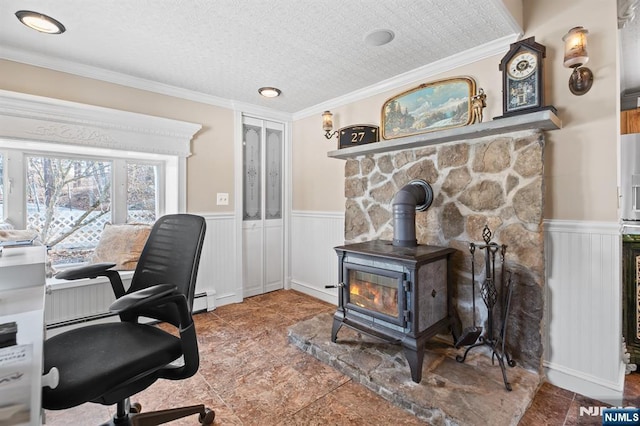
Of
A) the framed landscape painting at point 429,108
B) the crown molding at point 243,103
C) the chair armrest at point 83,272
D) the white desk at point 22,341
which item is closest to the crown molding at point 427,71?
the crown molding at point 243,103

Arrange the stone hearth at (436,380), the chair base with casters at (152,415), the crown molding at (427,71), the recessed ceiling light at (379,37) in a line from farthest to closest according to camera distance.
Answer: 1. the crown molding at (427,71)
2. the recessed ceiling light at (379,37)
3. the stone hearth at (436,380)
4. the chair base with casters at (152,415)

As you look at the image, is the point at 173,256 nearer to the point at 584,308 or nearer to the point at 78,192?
the point at 78,192

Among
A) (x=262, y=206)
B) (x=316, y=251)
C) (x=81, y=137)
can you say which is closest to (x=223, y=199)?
(x=262, y=206)

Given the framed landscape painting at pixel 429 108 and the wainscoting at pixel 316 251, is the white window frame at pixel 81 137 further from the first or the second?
the framed landscape painting at pixel 429 108

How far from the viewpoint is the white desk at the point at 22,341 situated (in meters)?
0.51

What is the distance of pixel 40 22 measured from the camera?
187 centimetres

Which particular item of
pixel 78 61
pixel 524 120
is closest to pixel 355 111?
pixel 524 120

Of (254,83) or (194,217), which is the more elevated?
(254,83)

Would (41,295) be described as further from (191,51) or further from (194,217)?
(191,51)

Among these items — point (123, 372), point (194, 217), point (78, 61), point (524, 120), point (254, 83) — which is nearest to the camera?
point (123, 372)

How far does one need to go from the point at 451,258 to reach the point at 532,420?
1.00 m

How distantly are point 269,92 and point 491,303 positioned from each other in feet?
8.76

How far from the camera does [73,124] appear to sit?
244 cm

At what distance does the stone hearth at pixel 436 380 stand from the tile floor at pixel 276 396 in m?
0.07
